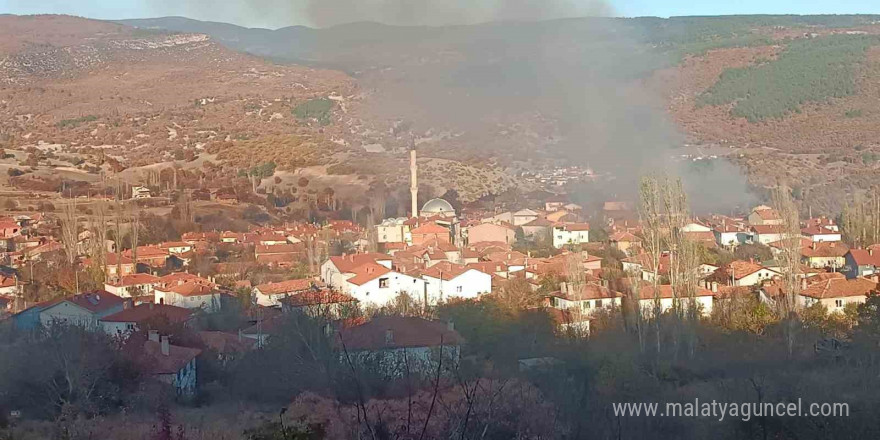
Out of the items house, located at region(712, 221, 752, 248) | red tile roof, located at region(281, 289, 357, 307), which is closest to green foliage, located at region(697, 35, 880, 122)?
house, located at region(712, 221, 752, 248)

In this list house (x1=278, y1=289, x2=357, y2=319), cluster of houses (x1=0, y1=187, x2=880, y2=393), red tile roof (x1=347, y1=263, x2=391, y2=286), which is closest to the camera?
house (x1=278, y1=289, x2=357, y2=319)

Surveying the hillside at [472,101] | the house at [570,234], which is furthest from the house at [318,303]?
the hillside at [472,101]

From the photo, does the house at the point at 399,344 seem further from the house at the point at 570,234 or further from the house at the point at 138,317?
the house at the point at 570,234

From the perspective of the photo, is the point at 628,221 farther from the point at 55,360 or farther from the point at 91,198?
the point at 55,360

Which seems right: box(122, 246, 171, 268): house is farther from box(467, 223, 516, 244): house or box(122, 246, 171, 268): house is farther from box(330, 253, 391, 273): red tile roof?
box(467, 223, 516, 244): house

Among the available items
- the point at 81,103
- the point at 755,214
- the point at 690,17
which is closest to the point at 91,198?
the point at 755,214

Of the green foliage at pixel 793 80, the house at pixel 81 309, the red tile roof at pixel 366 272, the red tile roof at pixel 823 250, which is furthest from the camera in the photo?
the green foliage at pixel 793 80

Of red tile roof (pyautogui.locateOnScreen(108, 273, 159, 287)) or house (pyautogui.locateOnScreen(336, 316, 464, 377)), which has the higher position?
house (pyautogui.locateOnScreen(336, 316, 464, 377))
